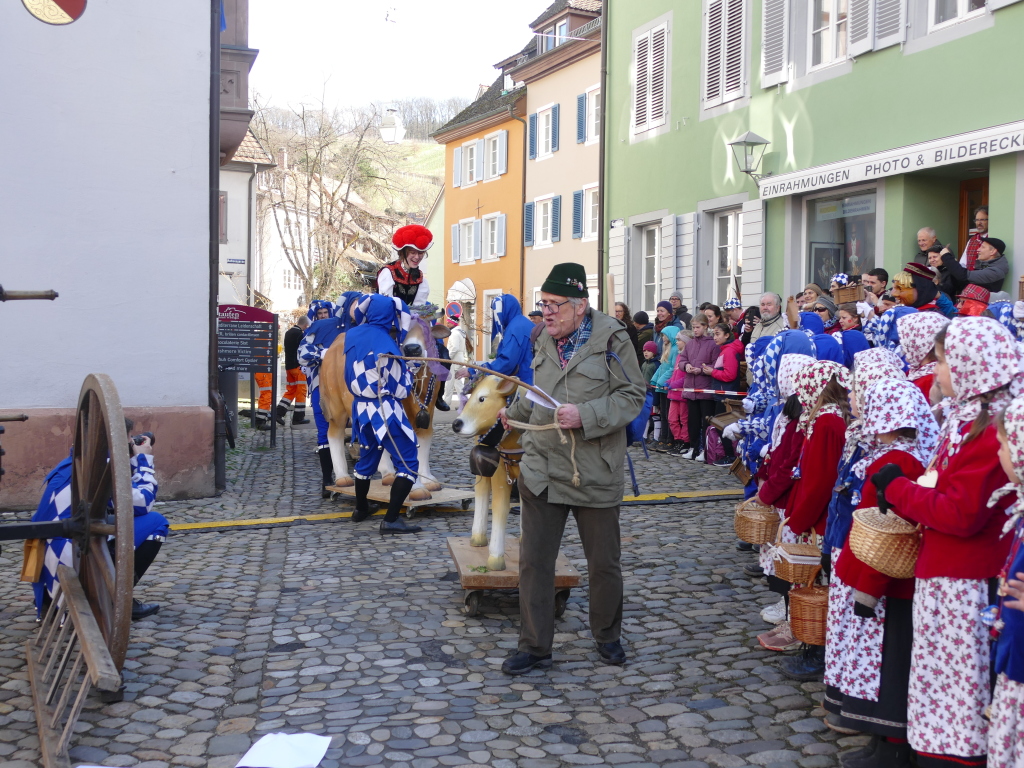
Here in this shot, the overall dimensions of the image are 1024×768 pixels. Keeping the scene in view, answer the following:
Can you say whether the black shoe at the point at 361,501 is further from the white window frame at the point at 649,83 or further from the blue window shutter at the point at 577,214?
the blue window shutter at the point at 577,214

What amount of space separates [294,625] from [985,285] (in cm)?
720

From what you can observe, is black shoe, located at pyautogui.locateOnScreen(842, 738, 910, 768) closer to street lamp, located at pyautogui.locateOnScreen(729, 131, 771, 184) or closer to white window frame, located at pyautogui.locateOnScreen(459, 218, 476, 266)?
street lamp, located at pyautogui.locateOnScreen(729, 131, 771, 184)

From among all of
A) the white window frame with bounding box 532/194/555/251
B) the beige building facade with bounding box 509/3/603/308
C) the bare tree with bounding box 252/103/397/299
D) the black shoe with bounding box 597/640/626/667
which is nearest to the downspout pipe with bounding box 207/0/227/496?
the black shoe with bounding box 597/640/626/667

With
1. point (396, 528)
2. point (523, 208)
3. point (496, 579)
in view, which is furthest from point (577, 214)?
point (496, 579)

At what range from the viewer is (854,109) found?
13.1 m

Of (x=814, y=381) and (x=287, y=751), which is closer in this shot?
(x=287, y=751)

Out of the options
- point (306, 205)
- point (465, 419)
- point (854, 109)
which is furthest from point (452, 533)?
point (306, 205)

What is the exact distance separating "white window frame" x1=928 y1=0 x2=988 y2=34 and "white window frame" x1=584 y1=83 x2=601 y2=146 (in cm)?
1503

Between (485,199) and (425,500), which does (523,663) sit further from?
(485,199)

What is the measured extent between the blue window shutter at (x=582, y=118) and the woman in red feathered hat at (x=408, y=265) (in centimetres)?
1861

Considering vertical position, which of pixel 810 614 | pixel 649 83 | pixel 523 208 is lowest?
pixel 810 614

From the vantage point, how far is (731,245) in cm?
1644

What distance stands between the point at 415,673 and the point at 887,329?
4.67 meters

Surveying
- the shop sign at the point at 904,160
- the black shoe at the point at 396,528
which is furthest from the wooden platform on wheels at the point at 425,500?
the shop sign at the point at 904,160
